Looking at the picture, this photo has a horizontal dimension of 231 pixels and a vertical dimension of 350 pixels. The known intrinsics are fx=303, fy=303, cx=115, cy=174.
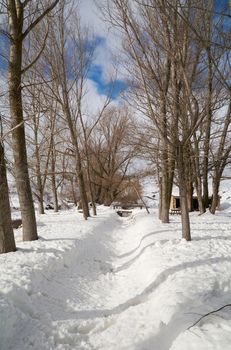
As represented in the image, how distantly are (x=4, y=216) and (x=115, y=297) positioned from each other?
309 cm

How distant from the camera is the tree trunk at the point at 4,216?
21.4ft

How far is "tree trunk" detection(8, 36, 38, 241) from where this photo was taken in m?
7.23

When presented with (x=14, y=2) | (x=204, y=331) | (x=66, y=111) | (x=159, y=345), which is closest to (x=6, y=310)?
(x=159, y=345)

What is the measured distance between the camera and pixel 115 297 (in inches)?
198

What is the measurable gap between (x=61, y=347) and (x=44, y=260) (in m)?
2.60

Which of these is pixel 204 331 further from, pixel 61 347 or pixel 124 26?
pixel 124 26

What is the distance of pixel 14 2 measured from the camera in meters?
7.04

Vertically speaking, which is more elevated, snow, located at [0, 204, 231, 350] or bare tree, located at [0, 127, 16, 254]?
bare tree, located at [0, 127, 16, 254]

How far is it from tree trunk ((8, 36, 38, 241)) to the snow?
2.22 ft

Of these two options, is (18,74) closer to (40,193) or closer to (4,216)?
(4,216)

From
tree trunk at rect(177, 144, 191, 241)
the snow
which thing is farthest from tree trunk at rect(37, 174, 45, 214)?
tree trunk at rect(177, 144, 191, 241)

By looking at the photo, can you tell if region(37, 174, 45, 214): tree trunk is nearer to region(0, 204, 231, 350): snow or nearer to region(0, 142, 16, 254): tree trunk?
region(0, 204, 231, 350): snow

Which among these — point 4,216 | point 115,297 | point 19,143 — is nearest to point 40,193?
point 19,143

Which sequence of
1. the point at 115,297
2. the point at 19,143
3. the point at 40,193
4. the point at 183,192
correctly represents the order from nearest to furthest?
the point at 115,297, the point at 19,143, the point at 183,192, the point at 40,193
